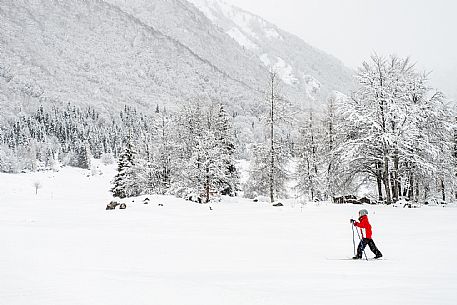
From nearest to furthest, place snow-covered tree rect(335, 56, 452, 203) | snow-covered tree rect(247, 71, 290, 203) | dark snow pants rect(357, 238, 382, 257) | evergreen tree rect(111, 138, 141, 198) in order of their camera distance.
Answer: dark snow pants rect(357, 238, 382, 257)
snow-covered tree rect(335, 56, 452, 203)
snow-covered tree rect(247, 71, 290, 203)
evergreen tree rect(111, 138, 141, 198)

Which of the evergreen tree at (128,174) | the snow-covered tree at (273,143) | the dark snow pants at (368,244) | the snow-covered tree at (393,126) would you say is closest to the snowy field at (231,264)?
the dark snow pants at (368,244)

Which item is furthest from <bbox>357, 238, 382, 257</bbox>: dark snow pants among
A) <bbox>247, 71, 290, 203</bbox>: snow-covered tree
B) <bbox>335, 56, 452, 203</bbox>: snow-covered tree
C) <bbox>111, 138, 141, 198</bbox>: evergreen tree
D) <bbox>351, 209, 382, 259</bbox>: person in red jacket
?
<bbox>111, 138, 141, 198</bbox>: evergreen tree

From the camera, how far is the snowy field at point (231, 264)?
6.34 meters

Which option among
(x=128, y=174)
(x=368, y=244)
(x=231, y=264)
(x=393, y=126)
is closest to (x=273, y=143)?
(x=393, y=126)

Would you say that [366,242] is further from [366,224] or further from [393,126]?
[393,126]

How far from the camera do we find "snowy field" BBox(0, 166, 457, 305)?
6.34m

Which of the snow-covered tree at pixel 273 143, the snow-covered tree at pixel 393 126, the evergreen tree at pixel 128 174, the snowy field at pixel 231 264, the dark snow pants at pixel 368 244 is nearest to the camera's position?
the snowy field at pixel 231 264

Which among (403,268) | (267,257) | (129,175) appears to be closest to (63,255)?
(267,257)

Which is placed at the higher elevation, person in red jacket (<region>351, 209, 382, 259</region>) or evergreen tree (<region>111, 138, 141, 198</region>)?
evergreen tree (<region>111, 138, 141, 198</region>)

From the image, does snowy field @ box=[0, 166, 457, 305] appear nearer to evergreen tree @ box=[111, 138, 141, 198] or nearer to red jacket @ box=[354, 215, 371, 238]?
red jacket @ box=[354, 215, 371, 238]

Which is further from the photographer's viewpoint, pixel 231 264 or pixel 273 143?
pixel 273 143

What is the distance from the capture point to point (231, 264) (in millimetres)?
9945

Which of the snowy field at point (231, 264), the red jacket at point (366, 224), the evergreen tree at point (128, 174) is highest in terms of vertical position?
the evergreen tree at point (128, 174)

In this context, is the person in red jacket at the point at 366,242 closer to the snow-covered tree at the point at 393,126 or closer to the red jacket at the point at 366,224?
the red jacket at the point at 366,224
